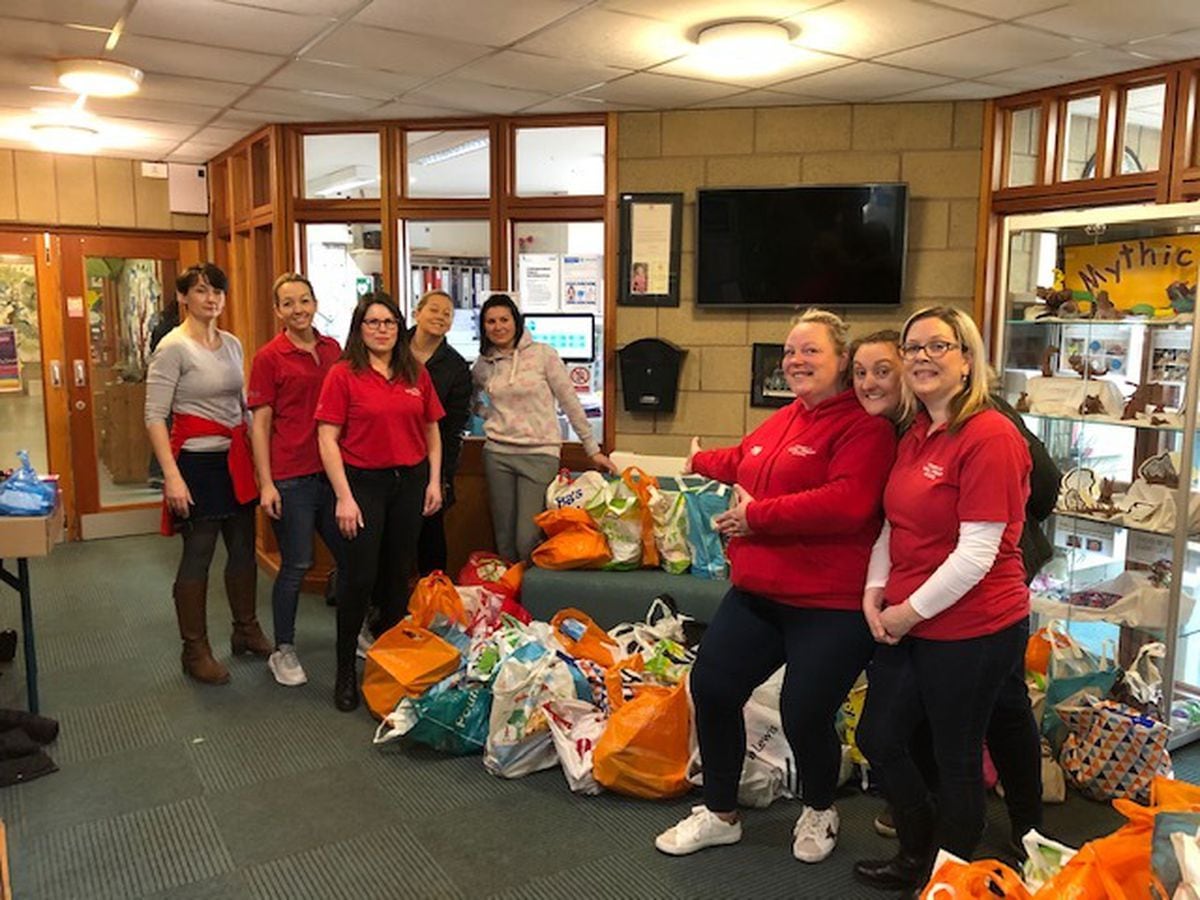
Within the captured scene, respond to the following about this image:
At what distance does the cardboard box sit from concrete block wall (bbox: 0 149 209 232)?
3.56 meters

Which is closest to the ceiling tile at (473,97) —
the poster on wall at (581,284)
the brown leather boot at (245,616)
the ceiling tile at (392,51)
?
the ceiling tile at (392,51)

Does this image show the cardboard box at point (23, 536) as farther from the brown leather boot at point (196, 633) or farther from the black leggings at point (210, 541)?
the brown leather boot at point (196, 633)

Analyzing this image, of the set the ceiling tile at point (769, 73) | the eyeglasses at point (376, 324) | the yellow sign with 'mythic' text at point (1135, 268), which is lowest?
the eyeglasses at point (376, 324)

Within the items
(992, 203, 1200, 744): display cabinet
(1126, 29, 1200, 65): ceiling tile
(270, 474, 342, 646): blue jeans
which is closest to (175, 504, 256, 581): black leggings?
(270, 474, 342, 646): blue jeans

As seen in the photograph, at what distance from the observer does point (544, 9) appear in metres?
2.87

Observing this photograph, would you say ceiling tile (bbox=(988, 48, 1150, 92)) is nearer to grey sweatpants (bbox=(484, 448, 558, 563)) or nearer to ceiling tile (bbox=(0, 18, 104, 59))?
grey sweatpants (bbox=(484, 448, 558, 563))

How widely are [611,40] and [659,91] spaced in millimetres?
784

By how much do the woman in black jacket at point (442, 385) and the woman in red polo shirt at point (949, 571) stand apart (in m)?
2.12

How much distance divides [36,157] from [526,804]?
200 inches

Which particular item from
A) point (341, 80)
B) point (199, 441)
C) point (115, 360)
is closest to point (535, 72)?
point (341, 80)

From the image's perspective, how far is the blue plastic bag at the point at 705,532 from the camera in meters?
3.58

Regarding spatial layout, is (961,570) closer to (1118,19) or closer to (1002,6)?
(1002,6)

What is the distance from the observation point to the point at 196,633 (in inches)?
137

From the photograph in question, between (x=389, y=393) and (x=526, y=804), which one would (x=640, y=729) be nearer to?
(x=526, y=804)
